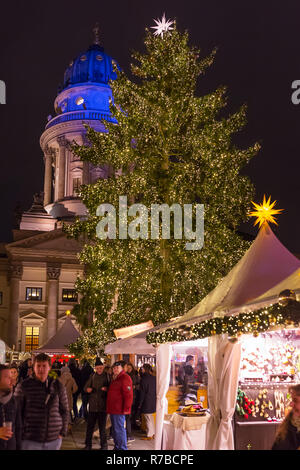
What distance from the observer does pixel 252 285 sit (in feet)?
31.7

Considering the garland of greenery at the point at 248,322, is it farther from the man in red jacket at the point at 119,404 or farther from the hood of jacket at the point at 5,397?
the hood of jacket at the point at 5,397

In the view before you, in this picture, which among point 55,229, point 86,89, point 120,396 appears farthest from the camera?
point 86,89

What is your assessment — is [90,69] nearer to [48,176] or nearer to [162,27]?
[48,176]

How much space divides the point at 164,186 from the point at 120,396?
10701 mm

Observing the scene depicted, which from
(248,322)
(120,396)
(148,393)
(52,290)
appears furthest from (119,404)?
(52,290)

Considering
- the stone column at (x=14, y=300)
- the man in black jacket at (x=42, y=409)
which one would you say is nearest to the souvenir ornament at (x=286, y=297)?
the man in black jacket at (x=42, y=409)

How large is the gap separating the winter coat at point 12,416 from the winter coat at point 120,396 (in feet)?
17.2

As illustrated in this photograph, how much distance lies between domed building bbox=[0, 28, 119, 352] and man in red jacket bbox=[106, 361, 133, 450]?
1416 inches

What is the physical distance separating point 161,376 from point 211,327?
3134 mm

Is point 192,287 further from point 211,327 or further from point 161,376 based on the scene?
point 211,327

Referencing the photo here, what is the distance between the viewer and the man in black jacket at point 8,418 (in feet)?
19.9

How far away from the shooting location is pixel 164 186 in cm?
2094

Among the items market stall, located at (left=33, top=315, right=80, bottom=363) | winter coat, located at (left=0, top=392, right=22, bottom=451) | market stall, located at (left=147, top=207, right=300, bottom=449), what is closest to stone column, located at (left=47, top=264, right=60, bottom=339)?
market stall, located at (left=33, top=315, right=80, bottom=363)
